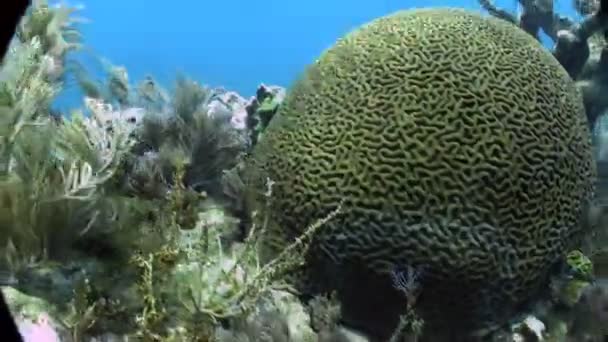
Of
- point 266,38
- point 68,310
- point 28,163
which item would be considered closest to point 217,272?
point 68,310

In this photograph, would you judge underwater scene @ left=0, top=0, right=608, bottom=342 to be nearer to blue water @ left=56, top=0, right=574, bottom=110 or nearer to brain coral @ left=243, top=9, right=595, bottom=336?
brain coral @ left=243, top=9, right=595, bottom=336

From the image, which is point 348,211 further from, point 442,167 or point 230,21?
point 230,21

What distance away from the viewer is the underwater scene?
348 centimetres

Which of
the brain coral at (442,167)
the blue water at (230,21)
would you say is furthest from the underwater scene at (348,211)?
the blue water at (230,21)

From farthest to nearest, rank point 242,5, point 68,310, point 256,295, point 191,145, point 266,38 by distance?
point 242,5
point 266,38
point 191,145
point 256,295
point 68,310

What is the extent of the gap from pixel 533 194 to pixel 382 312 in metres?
1.16

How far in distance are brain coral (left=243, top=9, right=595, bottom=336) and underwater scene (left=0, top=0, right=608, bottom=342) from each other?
0.01 metres

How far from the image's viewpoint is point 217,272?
3.61 metres

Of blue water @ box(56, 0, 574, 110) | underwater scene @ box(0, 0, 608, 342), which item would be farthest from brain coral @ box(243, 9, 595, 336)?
blue water @ box(56, 0, 574, 110)

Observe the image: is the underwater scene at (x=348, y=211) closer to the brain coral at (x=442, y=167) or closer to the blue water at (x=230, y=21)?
the brain coral at (x=442, y=167)

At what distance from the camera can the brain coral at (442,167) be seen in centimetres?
413

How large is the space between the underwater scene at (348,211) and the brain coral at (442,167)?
0.01 meters

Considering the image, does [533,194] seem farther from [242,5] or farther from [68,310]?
[242,5]

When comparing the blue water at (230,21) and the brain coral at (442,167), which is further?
the blue water at (230,21)
